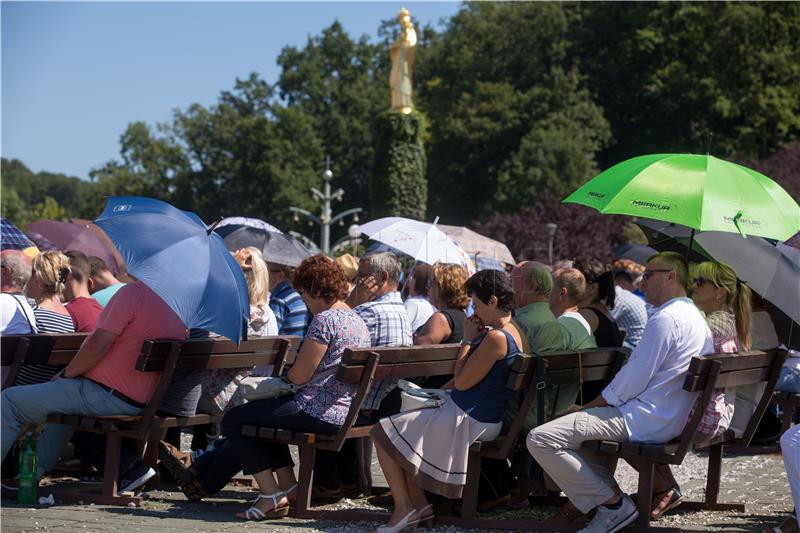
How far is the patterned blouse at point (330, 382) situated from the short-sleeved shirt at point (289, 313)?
2841 mm

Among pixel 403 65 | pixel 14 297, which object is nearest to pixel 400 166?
pixel 403 65

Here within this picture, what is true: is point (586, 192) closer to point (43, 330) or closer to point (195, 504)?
point (195, 504)

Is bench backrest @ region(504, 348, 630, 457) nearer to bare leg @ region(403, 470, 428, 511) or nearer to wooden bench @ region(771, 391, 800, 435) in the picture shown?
bare leg @ region(403, 470, 428, 511)

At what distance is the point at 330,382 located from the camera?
268 inches

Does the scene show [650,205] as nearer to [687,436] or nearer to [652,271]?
[652,271]

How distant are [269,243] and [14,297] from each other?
151 inches

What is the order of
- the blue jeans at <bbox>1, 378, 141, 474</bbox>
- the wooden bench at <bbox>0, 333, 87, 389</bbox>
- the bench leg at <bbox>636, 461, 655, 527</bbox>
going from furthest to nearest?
the wooden bench at <bbox>0, 333, 87, 389</bbox>
the blue jeans at <bbox>1, 378, 141, 474</bbox>
the bench leg at <bbox>636, 461, 655, 527</bbox>

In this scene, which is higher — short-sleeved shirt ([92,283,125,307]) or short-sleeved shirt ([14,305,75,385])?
short-sleeved shirt ([92,283,125,307])

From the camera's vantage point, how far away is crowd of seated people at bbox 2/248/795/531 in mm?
6148

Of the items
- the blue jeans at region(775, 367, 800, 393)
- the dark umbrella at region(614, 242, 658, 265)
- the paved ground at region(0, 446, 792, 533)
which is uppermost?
the dark umbrella at region(614, 242, 658, 265)

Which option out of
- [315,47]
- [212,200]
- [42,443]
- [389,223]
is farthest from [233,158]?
[42,443]

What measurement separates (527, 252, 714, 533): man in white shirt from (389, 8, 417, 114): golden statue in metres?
40.7

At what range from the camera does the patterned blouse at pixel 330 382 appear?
22.2ft

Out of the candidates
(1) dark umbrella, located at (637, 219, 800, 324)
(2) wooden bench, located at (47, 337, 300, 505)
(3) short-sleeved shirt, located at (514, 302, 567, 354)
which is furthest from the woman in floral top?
(1) dark umbrella, located at (637, 219, 800, 324)
